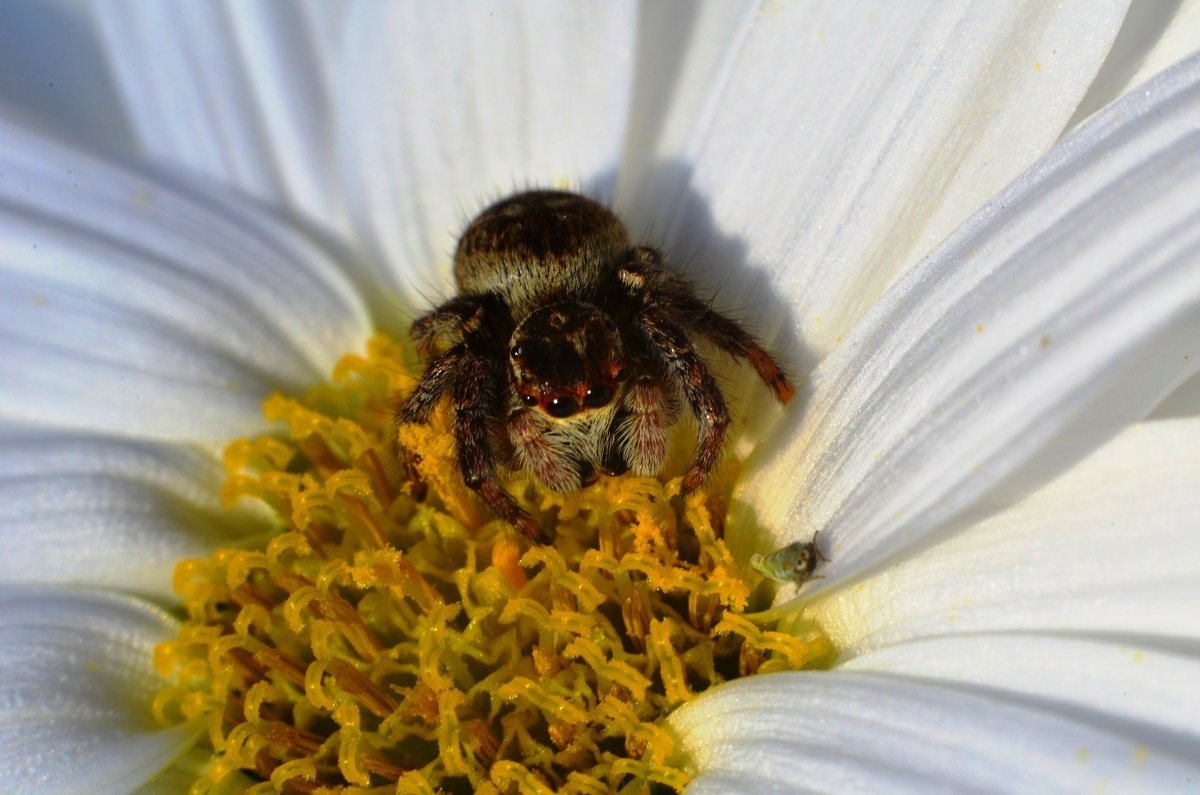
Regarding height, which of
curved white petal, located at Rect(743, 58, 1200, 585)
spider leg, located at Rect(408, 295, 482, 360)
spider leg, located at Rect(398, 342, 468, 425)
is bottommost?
curved white petal, located at Rect(743, 58, 1200, 585)

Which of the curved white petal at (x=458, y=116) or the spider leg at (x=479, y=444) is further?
the curved white petal at (x=458, y=116)

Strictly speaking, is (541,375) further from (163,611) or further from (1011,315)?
(163,611)

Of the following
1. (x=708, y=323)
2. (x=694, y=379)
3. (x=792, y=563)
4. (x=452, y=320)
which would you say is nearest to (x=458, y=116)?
(x=452, y=320)

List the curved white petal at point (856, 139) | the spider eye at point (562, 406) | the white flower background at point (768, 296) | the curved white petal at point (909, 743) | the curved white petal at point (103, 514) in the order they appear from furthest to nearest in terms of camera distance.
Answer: the curved white petal at point (103, 514)
the curved white petal at point (856, 139)
the spider eye at point (562, 406)
the white flower background at point (768, 296)
the curved white petal at point (909, 743)

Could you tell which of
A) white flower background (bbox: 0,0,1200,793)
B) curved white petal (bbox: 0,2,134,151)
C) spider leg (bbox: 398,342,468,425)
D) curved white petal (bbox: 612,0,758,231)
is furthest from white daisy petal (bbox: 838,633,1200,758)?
curved white petal (bbox: 0,2,134,151)

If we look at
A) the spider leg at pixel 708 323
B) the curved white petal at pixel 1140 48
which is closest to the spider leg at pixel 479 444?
the spider leg at pixel 708 323

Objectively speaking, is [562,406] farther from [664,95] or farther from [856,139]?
[664,95]

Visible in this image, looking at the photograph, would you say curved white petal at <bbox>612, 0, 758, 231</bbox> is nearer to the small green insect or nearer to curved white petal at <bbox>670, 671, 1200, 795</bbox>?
the small green insect

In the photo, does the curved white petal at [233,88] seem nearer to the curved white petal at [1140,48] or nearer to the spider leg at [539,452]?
the spider leg at [539,452]

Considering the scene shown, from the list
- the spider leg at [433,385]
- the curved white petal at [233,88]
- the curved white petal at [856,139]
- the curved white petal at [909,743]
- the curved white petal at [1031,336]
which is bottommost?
the curved white petal at [909,743]
